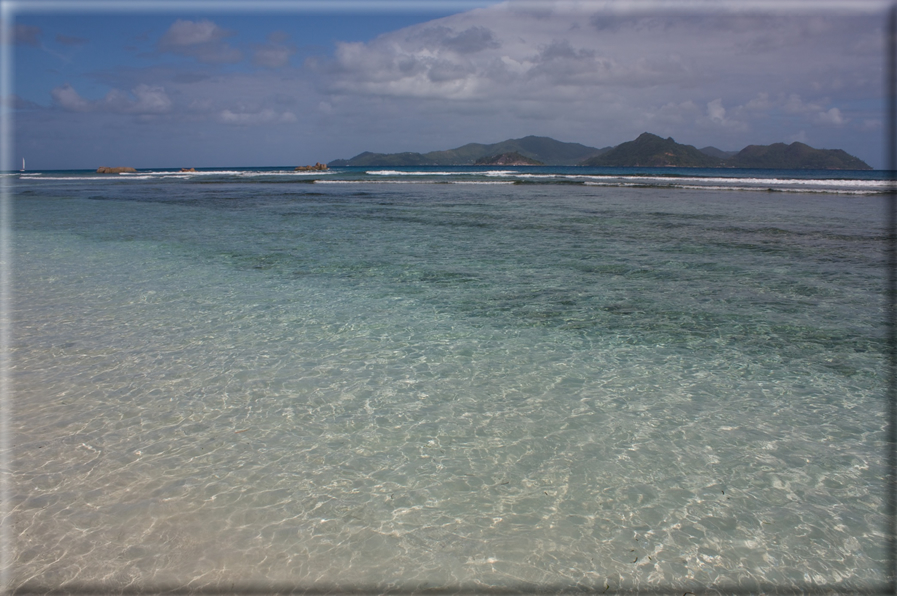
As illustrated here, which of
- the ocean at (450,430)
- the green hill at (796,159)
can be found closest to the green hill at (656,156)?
the green hill at (796,159)

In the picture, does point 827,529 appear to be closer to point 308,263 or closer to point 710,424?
point 710,424

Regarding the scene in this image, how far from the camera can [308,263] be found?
1136 cm

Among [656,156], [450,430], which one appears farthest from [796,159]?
[450,430]

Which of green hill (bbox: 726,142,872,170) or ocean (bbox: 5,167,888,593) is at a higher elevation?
green hill (bbox: 726,142,872,170)

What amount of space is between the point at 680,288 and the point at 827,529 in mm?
6268

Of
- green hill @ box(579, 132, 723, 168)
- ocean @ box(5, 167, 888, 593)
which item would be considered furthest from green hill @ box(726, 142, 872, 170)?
ocean @ box(5, 167, 888, 593)

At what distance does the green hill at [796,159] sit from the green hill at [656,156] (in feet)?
35.4

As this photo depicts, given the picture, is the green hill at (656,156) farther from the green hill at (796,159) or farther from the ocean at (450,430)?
the ocean at (450,430)

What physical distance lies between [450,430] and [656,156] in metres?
186

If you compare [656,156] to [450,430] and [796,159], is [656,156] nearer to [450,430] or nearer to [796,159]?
[796,159]

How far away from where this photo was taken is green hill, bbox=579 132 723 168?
16625 centimetres

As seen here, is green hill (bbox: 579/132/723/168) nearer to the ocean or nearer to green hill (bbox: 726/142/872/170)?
green hill (bbox: 726/142/872/170)

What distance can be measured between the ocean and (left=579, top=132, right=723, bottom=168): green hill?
17181cm

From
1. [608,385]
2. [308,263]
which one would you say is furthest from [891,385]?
[308,263]
